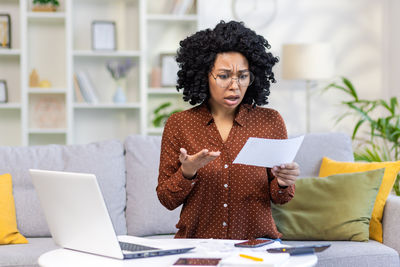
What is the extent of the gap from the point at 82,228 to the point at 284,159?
59cm

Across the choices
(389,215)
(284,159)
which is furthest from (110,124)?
(284,159)

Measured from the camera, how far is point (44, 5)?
4301 millimetres

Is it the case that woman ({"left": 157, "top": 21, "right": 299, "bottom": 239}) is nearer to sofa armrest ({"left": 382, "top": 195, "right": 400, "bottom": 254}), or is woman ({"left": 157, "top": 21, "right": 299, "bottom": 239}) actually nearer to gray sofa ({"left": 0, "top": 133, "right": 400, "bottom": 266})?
gray sofa ({"left": 0, "top": 133, "right": 400, "bottom": 266})

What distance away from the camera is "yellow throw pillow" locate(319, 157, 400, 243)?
8.13 feet

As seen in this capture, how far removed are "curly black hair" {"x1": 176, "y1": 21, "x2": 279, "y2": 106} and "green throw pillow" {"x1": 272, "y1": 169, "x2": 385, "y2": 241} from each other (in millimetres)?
759

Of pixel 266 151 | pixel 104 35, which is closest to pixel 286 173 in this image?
pixel 266 151

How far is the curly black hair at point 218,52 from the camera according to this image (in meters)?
1.82

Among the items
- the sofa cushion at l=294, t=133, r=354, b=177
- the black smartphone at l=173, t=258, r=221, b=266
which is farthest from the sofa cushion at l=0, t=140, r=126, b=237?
the black smartphone at l=173, t=258, r=221, b=266

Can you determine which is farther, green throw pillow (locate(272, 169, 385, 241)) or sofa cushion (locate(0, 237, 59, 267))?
green throw pillow (locate(272, 169, 385, 241))

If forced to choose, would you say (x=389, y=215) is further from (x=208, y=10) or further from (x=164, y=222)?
(x=208, y=10)

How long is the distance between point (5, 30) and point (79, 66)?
607mm

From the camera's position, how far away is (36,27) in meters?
4.42

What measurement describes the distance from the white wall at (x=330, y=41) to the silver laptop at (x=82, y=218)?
3.33 metres

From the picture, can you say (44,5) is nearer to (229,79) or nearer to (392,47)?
(392,47)
